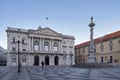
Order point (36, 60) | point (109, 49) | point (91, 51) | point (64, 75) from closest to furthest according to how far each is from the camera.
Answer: point (64, 75)
point (91, 51)
point (109, 49)
point (36, 60)

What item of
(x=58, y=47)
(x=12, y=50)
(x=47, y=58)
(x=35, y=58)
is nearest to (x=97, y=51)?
(x=58, y=47)

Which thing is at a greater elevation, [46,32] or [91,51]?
[46,32]

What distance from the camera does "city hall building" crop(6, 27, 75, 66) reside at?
55.9 m

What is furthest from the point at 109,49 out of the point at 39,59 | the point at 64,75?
the point at 64,75

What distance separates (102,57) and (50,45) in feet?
70.4

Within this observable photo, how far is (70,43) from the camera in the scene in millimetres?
70062

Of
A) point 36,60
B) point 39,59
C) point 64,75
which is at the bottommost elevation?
point 36,60

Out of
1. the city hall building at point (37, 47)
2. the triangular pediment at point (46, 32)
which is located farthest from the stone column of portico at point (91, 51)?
the triangular pediment at point (46, 32)

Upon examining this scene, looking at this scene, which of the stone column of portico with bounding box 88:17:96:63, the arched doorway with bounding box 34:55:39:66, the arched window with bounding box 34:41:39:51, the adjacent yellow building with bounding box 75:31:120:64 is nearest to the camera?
the stone column of portico with bounding box 88:17:96:63

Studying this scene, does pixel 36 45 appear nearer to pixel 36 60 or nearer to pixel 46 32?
pixel 36 60

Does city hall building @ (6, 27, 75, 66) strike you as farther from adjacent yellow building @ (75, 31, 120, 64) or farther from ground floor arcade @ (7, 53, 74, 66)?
adjacent yellow building @ (75, 31, 120, 64)

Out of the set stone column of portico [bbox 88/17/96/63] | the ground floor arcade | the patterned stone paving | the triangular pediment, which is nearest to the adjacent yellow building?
the ground floor arcade

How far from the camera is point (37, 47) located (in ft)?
199

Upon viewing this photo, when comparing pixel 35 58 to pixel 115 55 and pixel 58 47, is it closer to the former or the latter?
pixel 58 47
